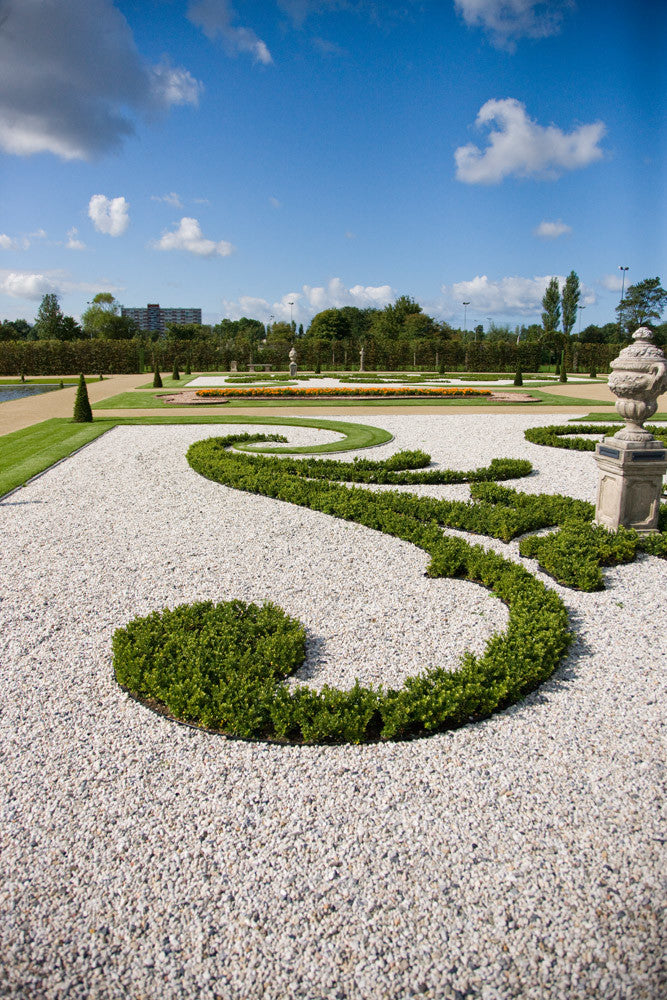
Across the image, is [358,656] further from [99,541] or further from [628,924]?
[99,541]

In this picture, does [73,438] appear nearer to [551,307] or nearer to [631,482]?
[631,482]

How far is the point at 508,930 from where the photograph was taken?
2.57 m

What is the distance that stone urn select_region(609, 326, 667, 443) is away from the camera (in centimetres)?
666

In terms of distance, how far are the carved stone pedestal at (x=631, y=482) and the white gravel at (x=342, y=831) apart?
6.12 feet

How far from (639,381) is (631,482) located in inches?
47.9

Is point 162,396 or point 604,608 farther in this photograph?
point 162,396

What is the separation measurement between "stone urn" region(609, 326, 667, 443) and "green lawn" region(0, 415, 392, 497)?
22.3 feet

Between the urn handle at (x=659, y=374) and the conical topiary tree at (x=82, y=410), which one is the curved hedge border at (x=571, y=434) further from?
the conical topiary tree at (x=82, y=410)

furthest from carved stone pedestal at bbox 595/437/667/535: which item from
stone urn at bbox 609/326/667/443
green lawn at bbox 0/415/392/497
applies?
green lawn at bbox 0/415/392/497

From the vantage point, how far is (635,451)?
703cm

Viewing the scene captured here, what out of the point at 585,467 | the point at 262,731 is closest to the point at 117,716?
the point at 262,731

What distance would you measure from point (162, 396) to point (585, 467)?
773 inches

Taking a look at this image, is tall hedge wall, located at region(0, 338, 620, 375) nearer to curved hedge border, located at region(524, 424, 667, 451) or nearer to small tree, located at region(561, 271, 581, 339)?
small tree, located at region(561, 271, 581, 339)

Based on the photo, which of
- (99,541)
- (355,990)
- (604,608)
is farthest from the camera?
(99,541)
